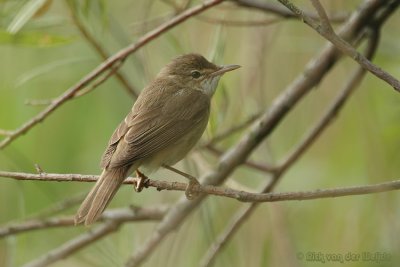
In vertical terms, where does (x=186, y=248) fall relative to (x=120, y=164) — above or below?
below

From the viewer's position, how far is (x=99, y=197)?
3707 mm

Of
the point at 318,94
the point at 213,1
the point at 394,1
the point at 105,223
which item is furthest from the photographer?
the point at 318,94

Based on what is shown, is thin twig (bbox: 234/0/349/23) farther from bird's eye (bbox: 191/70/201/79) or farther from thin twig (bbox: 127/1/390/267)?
bird's eye (bbox: 191/70/201/79)

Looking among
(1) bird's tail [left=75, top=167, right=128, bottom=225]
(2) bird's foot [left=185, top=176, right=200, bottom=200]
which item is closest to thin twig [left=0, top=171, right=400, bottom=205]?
(2) bird's foot [left=185, top=176, right=200, bottom=200]

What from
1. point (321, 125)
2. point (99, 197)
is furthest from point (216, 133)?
point (99, 197)

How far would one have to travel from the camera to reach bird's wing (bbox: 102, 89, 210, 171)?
158 inches

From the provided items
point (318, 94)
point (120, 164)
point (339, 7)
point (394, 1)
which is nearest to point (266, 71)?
point (318, 94)

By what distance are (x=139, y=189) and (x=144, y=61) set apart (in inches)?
37.6

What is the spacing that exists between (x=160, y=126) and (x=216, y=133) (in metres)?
0.59

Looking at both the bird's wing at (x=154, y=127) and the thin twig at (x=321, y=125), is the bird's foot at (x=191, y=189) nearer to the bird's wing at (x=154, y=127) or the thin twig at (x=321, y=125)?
the bird's wing at (x=154, y=127)

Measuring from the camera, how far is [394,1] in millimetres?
4070

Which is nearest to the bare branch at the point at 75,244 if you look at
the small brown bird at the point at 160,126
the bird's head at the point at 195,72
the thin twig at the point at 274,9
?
the small brown bird at the point at 160,126

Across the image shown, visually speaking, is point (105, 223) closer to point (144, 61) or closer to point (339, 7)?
point (144, 61)

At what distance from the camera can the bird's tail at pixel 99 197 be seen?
3.66 m
